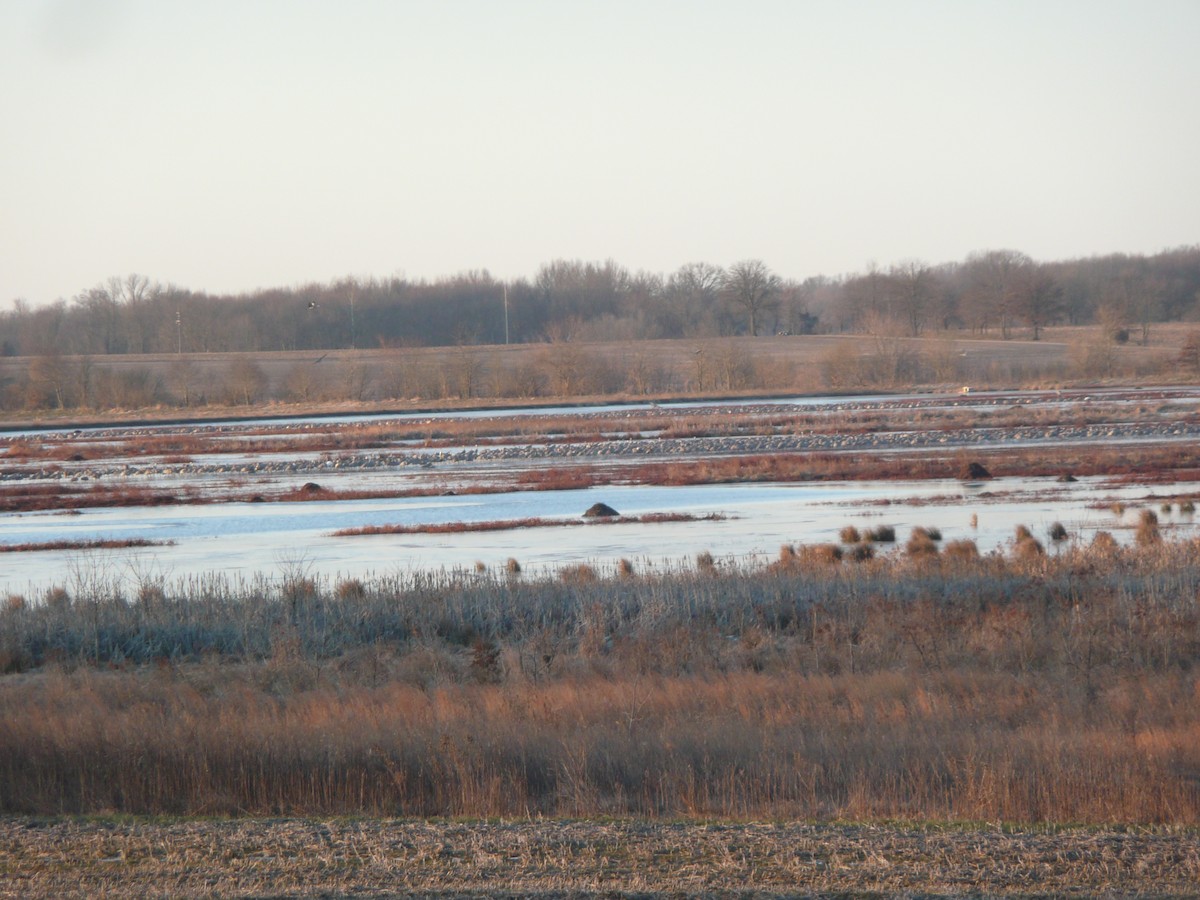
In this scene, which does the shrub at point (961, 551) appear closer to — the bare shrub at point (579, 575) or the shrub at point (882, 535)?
the shrub at point (882, 535)

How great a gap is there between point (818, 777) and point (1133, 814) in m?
2.15

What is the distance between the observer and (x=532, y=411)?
7488 cm

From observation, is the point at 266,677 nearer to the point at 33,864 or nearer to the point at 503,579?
the point at 503,579

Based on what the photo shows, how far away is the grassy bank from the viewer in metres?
8.90

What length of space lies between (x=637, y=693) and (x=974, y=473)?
81.1 feet

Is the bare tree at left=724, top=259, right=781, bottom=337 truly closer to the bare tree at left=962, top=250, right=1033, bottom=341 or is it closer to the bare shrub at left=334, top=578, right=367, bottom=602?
the bare tree at left=962, top=250, right=1033, bottom=341

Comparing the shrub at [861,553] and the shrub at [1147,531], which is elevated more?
the shrub at [1147,531]

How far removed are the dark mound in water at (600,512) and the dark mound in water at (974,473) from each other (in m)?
10.9

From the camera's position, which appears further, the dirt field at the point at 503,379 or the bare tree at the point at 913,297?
the bare tree at the point at 913,297

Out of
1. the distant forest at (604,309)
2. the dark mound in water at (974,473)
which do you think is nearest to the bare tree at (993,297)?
the distant forest at (604,309)

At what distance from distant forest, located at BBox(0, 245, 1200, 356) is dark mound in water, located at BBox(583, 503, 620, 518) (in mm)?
85659

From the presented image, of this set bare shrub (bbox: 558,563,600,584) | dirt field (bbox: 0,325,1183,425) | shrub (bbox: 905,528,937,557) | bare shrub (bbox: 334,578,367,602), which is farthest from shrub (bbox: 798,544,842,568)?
dirt field (bbox: 0,325,1183,425)

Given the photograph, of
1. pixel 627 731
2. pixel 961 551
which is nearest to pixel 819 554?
pixel 961 551

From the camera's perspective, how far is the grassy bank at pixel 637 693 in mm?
8898
